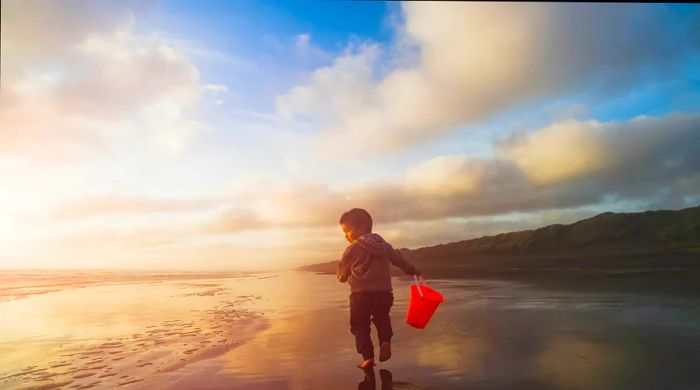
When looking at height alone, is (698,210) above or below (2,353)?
above

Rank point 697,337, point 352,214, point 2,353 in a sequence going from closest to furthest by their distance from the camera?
point 352,214 → point 697,337 → point 2,353

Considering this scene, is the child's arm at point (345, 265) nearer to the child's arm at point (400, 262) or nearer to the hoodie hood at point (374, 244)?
the hoodie hood at point (374, 244)

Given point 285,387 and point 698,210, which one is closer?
point 285,387

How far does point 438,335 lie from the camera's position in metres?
8.23

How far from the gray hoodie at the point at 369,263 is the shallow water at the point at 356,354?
1.05 metres

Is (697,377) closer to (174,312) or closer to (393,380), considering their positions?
(393,380)

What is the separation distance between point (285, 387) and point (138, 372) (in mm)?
2229

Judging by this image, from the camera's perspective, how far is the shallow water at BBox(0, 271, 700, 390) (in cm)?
552

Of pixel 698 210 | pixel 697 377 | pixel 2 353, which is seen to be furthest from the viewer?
pixel 698 210

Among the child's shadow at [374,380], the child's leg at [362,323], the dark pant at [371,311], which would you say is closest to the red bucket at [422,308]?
the dark pant at [371,311]

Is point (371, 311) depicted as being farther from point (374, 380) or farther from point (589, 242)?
point (589, 242)

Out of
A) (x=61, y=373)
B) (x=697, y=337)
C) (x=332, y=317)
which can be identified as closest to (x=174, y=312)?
(x=332, y=317)

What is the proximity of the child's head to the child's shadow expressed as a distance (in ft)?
5.92

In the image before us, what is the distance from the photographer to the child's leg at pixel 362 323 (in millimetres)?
6152
